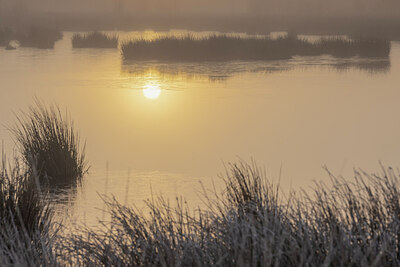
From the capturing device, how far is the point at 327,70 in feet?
66.8

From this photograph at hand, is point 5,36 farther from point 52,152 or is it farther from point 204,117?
point 52,152

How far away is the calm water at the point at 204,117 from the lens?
8742 millimetres

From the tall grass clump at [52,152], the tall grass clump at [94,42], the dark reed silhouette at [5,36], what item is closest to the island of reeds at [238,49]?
the tall grass clump at [94,42]

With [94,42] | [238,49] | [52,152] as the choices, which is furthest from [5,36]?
[52,152]

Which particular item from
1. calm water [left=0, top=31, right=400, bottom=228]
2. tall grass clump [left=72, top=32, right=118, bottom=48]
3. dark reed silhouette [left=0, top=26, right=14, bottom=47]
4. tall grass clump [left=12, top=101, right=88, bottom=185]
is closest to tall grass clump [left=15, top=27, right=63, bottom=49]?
dark reed silhouette [left=0, top=26, right=14, bottom=47]

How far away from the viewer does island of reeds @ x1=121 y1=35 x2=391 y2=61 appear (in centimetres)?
2388

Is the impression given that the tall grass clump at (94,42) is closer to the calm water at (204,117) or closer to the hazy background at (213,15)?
the calm water at (204,117)

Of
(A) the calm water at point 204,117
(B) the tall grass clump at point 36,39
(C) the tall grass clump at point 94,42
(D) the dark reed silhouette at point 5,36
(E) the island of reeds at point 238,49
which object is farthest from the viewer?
(D) the dark reed silhouette at point 5,36

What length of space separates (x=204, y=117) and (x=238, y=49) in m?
11.6

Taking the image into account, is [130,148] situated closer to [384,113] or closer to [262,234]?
[384,113]

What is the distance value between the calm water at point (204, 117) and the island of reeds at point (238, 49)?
1449 mm

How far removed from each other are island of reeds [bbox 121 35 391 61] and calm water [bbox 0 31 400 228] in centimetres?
145

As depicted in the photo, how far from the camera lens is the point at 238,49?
24406 millimetres

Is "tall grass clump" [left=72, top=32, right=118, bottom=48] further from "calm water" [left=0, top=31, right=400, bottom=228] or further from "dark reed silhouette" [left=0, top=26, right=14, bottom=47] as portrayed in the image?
"calm water" [left=0, top=31, right=400, bottom=228]
